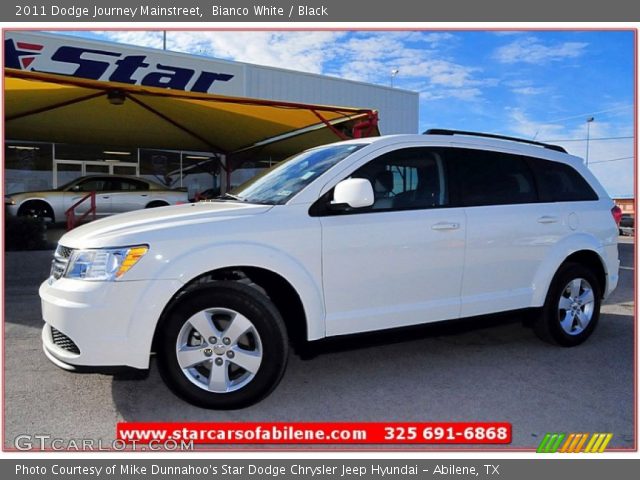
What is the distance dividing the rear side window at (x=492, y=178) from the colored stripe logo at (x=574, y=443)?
5.84ft

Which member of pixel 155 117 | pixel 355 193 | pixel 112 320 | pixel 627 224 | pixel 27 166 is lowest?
pixel 627 224

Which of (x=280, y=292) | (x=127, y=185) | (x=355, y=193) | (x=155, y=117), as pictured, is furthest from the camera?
(x=127, y=185)

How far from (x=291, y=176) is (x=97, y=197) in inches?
423

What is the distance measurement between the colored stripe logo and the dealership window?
15975mm

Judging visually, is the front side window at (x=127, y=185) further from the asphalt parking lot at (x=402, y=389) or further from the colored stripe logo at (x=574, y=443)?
the colored stripe logo at (x=574, y=443)

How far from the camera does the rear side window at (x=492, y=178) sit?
400 cm

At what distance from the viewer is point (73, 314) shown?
291 centimetres

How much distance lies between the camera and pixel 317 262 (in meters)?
3.29

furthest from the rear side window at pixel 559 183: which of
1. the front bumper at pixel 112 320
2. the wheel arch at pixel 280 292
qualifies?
the front bumper at pixel 112 320

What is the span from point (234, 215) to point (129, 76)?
43.0 feet

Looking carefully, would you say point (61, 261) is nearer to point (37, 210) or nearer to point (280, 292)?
point (280, 292)

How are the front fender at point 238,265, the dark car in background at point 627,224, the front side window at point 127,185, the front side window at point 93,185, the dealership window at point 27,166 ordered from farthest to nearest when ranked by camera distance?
the dark car in background at point 627,224 → the dealership window at point 27,166 → the front side window at point 127,185 → the front side window at point 93,185 → the front fender at point 238,265

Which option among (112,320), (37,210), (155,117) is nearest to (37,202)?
(37,210)

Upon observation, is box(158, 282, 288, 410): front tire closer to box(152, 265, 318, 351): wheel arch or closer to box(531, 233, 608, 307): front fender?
box(152, 265, 318, 351): wheel arch
